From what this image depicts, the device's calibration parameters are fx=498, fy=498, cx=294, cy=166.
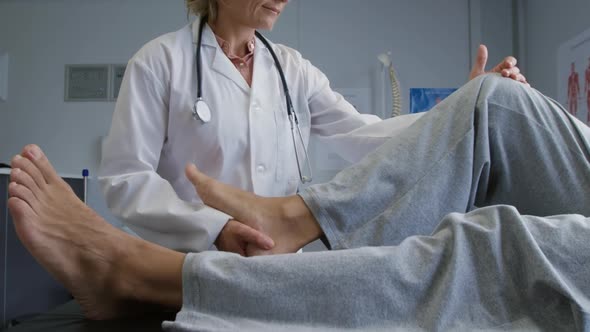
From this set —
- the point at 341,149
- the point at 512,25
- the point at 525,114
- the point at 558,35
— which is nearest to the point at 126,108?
the point at 341,149

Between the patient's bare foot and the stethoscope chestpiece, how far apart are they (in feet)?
0.72

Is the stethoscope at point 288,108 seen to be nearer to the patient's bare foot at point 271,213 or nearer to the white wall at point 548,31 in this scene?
the patient's bare foot at point 271,213

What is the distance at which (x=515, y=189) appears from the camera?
830 millimetres

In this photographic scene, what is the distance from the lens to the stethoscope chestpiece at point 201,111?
1.08 metres

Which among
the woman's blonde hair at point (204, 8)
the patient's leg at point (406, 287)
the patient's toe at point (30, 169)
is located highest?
the woman's blonde hair at point (204, 8)

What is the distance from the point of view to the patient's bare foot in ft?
2.68

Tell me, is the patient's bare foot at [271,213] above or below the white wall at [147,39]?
below

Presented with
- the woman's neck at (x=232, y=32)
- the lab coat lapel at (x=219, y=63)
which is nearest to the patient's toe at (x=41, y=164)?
the lab coat lapel at (x=219, y=63)

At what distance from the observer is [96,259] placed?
2.27 ft

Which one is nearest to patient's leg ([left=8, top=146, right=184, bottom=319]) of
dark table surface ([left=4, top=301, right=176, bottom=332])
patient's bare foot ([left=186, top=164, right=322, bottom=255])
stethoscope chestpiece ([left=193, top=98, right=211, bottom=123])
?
dark table surface ([left=4, top=301, right=176, bottom=332])

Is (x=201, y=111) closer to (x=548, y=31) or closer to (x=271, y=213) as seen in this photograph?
(x=271, y=213)

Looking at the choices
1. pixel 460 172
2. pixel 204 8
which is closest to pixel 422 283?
pixel 460 172

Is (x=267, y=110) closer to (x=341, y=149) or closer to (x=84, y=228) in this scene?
(x=341, y=149)

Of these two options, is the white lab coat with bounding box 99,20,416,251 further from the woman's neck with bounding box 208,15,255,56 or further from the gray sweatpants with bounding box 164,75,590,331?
the gray sweatpants with bounding box 164,75,590,331
